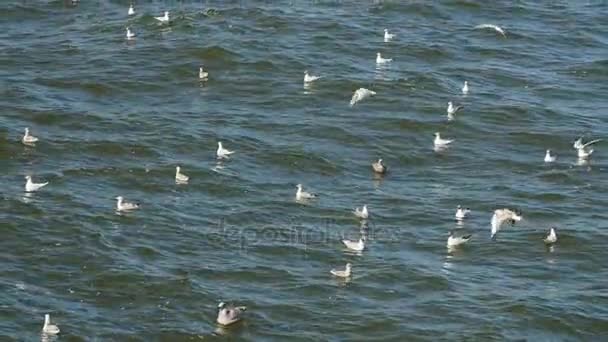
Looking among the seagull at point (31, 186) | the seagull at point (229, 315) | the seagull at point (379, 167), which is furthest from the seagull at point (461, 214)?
the seagull at point (31, 186)

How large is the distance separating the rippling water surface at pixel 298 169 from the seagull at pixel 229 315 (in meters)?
0.47

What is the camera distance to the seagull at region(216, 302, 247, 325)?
3956cm

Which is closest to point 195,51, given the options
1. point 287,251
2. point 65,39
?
point 65,39

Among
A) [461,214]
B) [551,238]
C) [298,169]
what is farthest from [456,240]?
[298,169]

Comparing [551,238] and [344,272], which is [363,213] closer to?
[344,272]

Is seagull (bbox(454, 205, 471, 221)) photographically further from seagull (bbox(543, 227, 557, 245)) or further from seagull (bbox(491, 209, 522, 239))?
seagull (bbox(543, 227, 557, 245))

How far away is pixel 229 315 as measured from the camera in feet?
130

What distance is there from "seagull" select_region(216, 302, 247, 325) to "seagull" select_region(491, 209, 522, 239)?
34.3 ft

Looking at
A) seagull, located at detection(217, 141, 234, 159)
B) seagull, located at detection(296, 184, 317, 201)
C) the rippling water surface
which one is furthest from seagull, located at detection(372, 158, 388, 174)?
seagull, located at detection(217, 141, 234, 159)

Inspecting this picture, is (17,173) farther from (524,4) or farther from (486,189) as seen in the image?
(524,4)

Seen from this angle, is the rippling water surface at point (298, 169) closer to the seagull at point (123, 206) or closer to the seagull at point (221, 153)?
the seagull at point (123, 206)

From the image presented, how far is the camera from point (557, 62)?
6494cm

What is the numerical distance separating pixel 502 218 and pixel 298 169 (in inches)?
319

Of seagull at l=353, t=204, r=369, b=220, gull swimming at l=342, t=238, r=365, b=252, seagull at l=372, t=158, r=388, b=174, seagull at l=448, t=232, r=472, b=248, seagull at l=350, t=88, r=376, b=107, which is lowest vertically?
gull swimming at l=342, t=238, r=365, b=252
